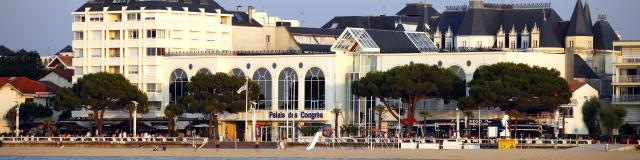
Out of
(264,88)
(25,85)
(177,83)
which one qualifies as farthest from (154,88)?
(25,85)

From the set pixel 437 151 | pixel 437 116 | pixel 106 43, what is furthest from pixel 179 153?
pixel 106 43

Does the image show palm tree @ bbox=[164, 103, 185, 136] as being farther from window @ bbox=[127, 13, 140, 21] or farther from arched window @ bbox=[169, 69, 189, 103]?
window @ bbox=[127, 13, 140, 21]

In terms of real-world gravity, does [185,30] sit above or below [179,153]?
above

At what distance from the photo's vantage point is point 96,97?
146 metres

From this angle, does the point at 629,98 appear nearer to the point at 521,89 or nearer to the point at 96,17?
the point at 521,89

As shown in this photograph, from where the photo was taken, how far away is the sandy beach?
353 feet

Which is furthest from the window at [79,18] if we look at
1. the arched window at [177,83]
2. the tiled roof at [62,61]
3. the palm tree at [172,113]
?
the tiled roof at [62,61]

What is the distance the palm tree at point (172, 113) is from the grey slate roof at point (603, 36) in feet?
149

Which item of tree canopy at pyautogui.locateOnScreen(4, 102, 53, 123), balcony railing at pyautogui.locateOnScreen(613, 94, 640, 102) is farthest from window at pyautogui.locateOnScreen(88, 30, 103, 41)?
balcony railing at pyautogui.locateOnScreen(613, 94, 640, 102)

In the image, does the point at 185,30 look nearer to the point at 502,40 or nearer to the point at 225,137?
the point at 225,137

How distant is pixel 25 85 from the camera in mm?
160500

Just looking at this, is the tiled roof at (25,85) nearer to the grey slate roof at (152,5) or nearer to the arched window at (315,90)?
the grey slate roof at (152,5)

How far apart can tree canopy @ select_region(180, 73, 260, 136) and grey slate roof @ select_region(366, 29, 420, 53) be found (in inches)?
399

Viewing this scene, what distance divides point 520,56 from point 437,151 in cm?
2452
